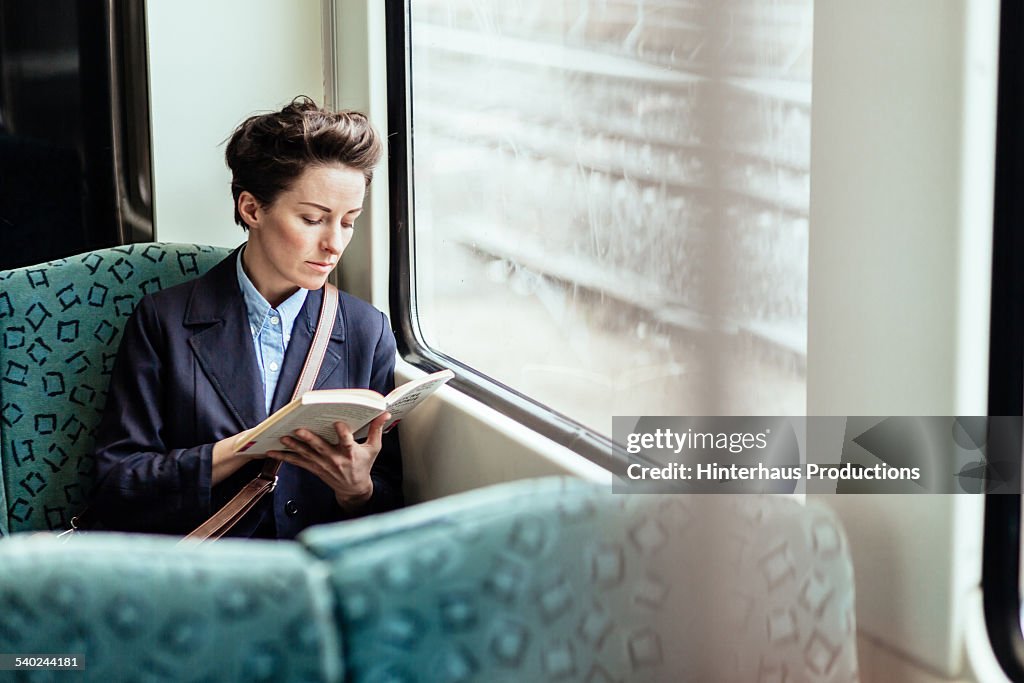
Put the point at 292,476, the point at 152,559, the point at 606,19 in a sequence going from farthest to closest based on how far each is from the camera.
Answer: the point at 292,476, the point at 606,19, the point at 152,559

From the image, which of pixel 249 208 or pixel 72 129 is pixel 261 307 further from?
pixel 72 129

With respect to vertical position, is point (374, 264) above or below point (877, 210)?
below

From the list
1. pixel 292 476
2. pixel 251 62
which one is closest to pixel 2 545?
pixel 292 476

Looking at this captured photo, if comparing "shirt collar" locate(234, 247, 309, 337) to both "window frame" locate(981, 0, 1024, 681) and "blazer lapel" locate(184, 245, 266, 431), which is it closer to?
"blazer lapel" locate(184, 245, 266, 431)

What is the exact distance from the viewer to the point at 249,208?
52.9 inches

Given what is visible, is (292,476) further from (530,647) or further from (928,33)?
(928,33)

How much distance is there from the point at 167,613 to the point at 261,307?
841 mm

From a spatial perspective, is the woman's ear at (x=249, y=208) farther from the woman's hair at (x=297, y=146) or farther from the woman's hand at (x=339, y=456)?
the woman's hand at (x=339, y=456)

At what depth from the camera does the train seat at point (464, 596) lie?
0.56m

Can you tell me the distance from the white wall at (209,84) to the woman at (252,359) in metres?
0.38

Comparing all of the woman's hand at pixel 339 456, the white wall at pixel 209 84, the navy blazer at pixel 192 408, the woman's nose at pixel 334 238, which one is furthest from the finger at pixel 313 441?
the white wall at pixel 209 84

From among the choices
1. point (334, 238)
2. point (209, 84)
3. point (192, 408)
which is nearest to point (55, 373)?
point (192, 408)

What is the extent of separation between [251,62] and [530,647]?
1.40 metres

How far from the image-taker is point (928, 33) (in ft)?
2.19
